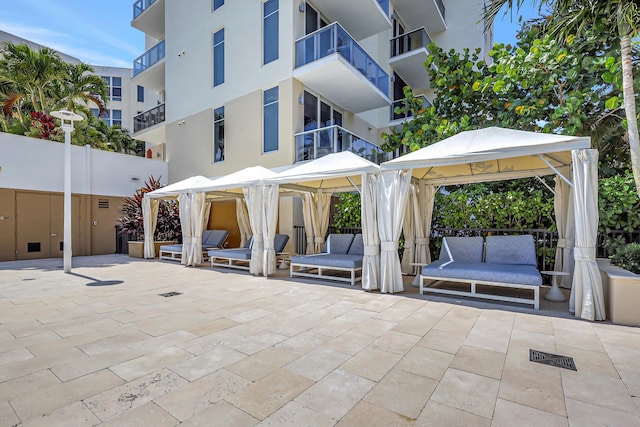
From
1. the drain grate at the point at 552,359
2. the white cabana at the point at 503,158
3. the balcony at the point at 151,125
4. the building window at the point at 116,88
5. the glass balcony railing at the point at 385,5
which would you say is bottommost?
the drain grate at the point at 552,359

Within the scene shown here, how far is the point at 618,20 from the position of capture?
423 centimetres

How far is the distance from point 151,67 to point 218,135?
22.6ft

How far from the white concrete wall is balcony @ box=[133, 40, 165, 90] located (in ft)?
17.2

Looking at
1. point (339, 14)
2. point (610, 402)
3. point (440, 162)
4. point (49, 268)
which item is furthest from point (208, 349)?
point (339, 14)

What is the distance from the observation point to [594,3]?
14.6 ft

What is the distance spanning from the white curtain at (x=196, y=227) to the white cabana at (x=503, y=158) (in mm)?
6175

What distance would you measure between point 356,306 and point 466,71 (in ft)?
23.7

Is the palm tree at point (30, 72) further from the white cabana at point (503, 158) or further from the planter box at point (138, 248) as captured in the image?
the white cabana at point (503, 158)

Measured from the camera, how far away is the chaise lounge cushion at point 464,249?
6.38 m

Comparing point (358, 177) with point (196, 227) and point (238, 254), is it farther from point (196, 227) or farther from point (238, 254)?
point (196, 227)

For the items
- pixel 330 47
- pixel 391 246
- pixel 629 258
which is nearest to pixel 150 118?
pixel 330 47

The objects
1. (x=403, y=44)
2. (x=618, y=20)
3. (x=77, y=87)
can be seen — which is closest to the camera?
(x=618, y=20)

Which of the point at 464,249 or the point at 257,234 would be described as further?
the point at 257,234

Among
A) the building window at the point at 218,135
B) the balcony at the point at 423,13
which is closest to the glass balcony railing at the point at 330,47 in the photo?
the building window at the point at 218,135
